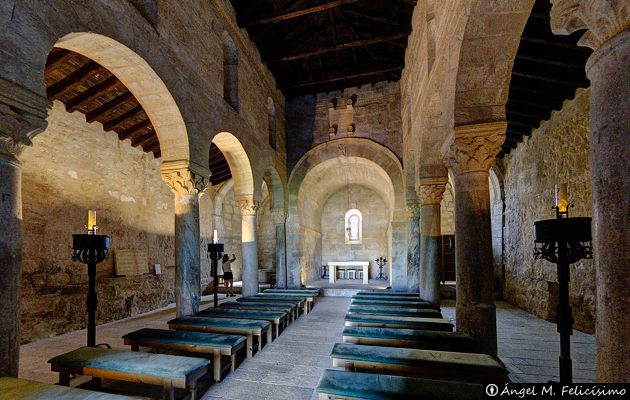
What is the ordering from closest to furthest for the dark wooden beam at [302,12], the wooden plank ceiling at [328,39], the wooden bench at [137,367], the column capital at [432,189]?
the wooden bench at [137,367]
the column capital at [432,189]
the dark wooden beam at [302,12]
the wooden plank ceiling at [328,39]

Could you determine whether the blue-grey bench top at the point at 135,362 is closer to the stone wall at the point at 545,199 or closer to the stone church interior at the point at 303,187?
the stone church interior at the point at 303,187

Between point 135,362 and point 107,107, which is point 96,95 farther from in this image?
point 135,362

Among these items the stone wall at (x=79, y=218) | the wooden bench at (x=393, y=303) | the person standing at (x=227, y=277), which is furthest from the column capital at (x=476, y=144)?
the person standing at (x=227, y=277)

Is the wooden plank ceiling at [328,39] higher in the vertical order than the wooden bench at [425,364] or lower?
higher

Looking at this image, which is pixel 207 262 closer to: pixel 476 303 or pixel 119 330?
pixel 119 330

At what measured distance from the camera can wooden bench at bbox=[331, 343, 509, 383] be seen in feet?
10.0

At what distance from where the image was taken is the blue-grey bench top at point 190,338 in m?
3.96

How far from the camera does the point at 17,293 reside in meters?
2.85

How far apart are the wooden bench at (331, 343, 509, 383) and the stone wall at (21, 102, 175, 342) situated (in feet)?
21.9

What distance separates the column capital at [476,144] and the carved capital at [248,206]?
6160 mm

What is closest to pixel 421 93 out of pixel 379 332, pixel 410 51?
pixel 410 51

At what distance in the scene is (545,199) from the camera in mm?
7715

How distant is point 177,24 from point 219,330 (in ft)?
18.3

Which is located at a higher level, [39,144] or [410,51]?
[410,51]
